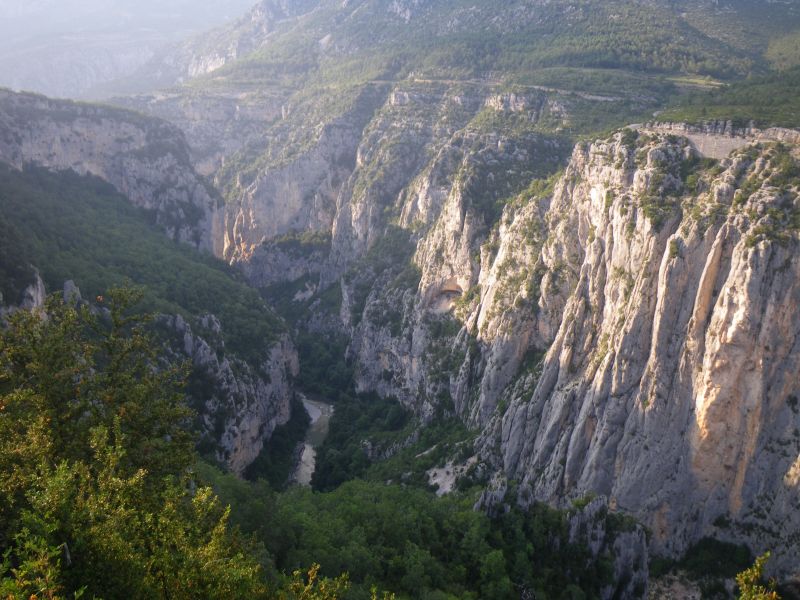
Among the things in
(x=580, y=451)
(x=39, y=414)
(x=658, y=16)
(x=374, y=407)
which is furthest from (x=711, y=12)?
(x=39, y=414)

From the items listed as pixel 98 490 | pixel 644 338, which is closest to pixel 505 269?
pixel 644 338

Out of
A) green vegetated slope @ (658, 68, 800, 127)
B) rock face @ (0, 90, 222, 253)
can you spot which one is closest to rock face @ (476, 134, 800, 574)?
green vegetated slope @ (658, 68, 800, 127)

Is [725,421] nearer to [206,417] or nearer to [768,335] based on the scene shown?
[768,335]

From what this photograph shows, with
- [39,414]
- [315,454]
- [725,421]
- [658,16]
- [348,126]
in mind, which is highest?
[658,16]

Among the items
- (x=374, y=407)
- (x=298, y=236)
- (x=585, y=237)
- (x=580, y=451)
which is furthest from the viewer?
(x=298, y=236)

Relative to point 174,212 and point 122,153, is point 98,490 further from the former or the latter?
point 122,153
